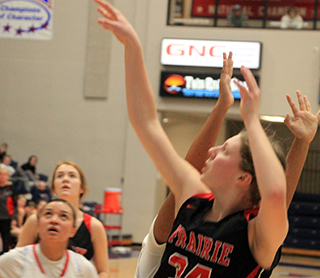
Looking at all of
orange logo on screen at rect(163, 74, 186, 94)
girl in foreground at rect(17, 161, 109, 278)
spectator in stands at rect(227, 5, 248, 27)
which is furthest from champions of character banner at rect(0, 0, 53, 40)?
girl in foreground at rect(17, 161, 109, 278)

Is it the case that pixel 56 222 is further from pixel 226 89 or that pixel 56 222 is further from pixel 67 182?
pixel 226 89

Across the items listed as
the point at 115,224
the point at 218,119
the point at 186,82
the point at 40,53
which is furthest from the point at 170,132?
the point at 218,119

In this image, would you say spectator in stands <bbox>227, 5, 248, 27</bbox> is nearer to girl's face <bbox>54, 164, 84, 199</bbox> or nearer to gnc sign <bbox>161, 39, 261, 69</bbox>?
gnc sign <bbox>161, 39, 261, 69</bbox>

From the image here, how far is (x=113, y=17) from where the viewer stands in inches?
54.3

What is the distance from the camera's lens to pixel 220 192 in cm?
140

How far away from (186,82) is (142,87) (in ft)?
35.1

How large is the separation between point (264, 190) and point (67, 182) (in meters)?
2.32

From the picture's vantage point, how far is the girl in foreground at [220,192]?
1203 mm

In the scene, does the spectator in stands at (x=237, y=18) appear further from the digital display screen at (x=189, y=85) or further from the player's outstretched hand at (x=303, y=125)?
the player's outstretched hand at (x=303, y=125)

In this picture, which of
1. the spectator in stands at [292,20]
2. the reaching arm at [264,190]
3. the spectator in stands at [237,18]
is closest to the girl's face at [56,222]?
the reaching arm at [264,190]

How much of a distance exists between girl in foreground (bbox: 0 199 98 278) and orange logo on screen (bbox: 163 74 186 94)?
959cm

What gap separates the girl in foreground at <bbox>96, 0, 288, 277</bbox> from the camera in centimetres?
120

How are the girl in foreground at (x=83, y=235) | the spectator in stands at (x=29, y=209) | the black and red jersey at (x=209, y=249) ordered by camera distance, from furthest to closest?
the spectator in stands at (x=29, y=209) → the girl in foreground at (x=83, y=235) → the black and red jersey at (x=209, y=249)

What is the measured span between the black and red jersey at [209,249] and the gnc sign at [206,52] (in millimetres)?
10511
